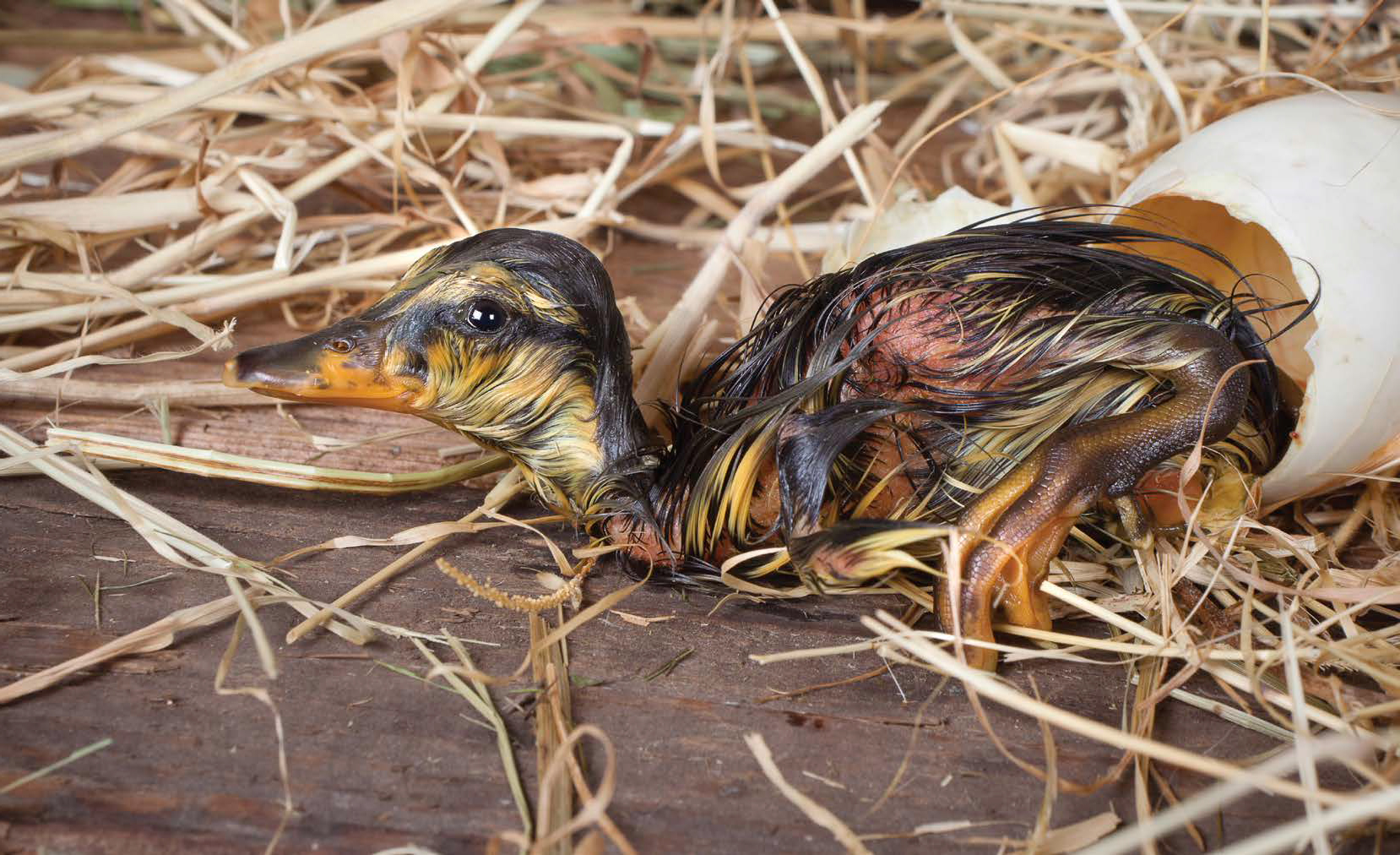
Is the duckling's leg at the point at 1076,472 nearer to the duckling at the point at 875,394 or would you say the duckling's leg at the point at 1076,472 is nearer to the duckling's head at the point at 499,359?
the duckling at the point at 875,394

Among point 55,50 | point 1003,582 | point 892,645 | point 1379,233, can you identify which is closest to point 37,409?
point 892,645

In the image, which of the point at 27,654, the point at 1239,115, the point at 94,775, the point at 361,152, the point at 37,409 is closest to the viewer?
the point at 94,775

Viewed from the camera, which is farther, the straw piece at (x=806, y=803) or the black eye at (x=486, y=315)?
the black eye at (x=486, y=315)

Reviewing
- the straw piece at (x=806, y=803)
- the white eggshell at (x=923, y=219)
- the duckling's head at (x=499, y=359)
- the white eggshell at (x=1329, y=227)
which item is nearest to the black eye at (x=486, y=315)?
the duckling's head at (x=499, y=359)

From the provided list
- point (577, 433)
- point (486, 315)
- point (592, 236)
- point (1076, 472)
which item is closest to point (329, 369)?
point (486, 315)

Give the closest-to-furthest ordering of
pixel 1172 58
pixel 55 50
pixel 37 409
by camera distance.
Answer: pixel 37 409, pixel 1172 58, pixel 55 50

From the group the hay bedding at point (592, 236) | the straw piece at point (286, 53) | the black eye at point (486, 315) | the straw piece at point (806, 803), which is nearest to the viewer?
the straw piece at point (806, 803)

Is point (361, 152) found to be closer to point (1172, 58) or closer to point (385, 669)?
→ point (385, 669)
